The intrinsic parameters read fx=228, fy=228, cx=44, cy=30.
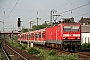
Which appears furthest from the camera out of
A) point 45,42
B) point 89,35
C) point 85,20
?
point 85,20

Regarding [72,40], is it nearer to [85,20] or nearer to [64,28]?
[64,28]

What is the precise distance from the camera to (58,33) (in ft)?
88.8

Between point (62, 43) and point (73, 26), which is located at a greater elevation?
point (73, 26)

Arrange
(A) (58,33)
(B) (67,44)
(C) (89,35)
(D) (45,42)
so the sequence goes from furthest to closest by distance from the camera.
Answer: (C) (89,35)
(D) (45,42)
(A) (58,33)
(B) (67,44)

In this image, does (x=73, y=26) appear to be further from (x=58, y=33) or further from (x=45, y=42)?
(x=45, y=42)

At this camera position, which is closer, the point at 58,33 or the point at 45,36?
the point at 58,33

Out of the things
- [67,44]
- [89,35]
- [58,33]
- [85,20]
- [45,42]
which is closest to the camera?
[67,44]

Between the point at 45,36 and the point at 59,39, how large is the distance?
11579 mm

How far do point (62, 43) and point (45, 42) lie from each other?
1262 centimetres

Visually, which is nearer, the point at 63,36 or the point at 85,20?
the point at 63,36

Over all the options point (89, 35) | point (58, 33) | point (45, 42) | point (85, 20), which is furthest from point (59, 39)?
point (85, 20)

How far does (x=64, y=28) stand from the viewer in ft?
83.3

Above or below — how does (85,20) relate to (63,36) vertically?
above

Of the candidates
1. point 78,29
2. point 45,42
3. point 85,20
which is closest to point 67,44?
point 78,29
